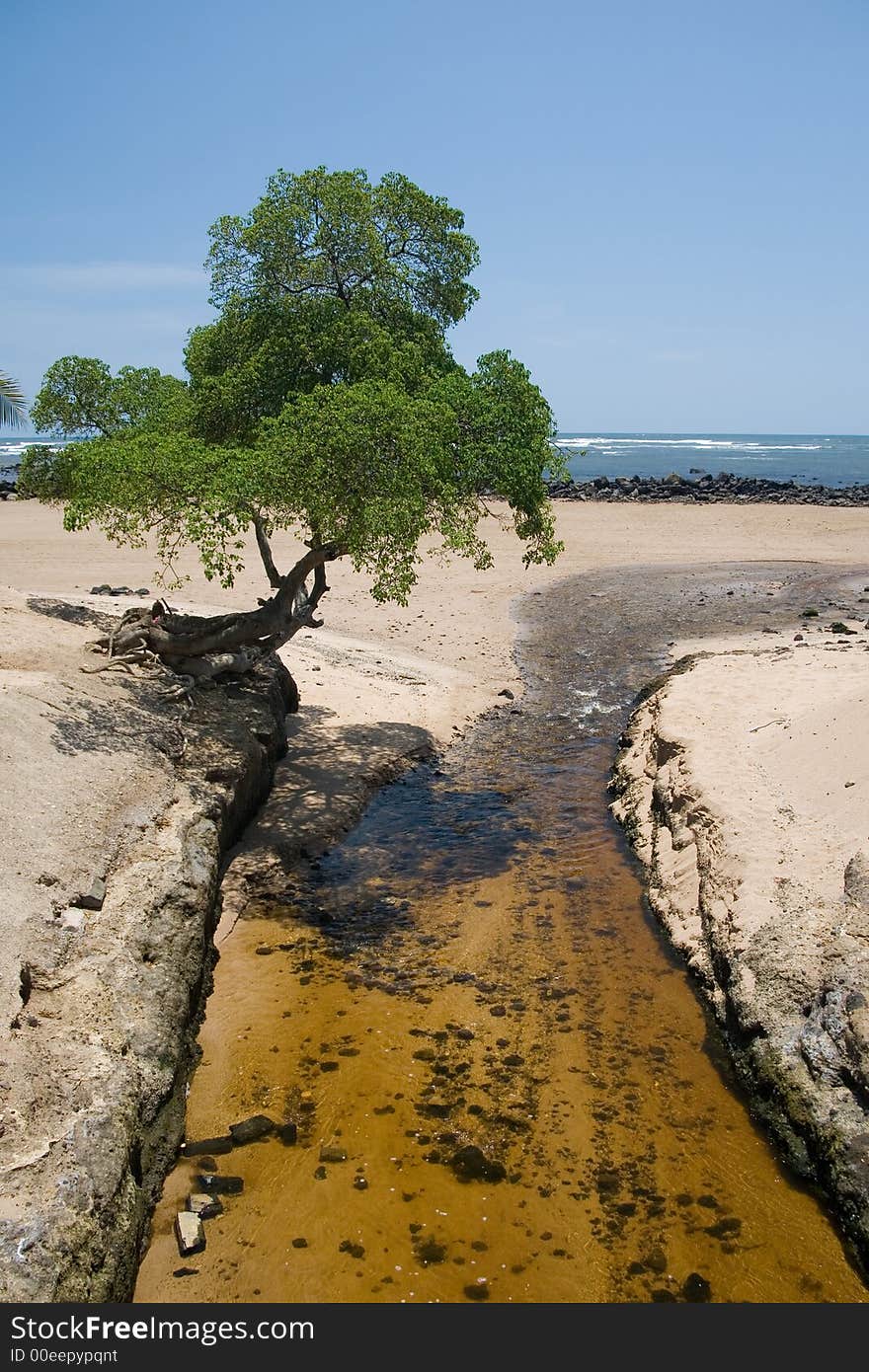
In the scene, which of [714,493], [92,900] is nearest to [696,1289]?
[92,900]

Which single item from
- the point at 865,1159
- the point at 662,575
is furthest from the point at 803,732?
the point at 662,575

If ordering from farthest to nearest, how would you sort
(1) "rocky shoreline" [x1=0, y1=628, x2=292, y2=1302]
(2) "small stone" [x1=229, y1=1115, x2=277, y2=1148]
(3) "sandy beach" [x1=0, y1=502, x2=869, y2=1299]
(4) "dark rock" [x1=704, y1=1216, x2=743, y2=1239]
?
(2) "small stone" [x1=229, y1=1115, x2=277, y2=1148]
(3) "sandy beach" [x1=0, y1=502, x2=869, y2=1299]
(4) "dark rock" [x1=704, y1=1216, x2=743, y2=1239]
(1) "rocky shoreline" [x1=0, y1=628, x2=292, y2=1302]

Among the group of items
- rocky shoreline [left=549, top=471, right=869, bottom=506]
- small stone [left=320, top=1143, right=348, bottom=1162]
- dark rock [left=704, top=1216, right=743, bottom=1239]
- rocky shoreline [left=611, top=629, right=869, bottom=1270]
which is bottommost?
dark rock [left=704, top=1216, right=743, bottom=1239]

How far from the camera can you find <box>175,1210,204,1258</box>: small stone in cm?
650

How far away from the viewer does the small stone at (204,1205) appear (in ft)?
22.4

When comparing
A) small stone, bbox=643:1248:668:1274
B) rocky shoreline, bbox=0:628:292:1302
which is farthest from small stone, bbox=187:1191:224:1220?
small stone, bbox=643:1248:668:1274

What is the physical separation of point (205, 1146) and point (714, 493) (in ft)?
176

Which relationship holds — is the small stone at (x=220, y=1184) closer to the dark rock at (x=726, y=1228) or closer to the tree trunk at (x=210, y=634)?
the dark rock at (x=726, y=1228)

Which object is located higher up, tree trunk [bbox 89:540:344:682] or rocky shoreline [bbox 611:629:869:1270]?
tree trunk [bbox 89:540:344:682]

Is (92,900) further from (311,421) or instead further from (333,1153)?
(311,421)

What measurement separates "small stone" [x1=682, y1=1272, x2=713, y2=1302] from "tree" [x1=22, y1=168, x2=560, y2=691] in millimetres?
8534

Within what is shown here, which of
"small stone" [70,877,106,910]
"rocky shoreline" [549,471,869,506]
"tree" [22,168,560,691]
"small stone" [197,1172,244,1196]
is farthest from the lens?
"rocky shoreline" [549,471,869,506]

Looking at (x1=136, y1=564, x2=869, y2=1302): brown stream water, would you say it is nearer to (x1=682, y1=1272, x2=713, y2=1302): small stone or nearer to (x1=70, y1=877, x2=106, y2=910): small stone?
(x1=682, y1=1272, x2=713, y2=1302): small stone
